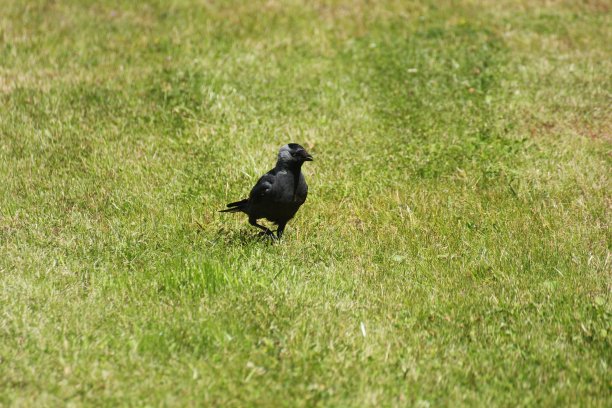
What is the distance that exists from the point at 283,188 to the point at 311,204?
5.05 feet

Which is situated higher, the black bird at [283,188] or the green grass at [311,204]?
the black bird at [283,188]

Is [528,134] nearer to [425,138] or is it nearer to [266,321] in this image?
[425,138]

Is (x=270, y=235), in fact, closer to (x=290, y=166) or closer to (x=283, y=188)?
(x=283, y=188)

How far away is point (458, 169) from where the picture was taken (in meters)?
10.4

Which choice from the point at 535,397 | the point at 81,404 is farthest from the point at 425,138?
the point at 81,404

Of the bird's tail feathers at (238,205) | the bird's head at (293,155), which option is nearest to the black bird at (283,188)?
the bird's head at (293,155)

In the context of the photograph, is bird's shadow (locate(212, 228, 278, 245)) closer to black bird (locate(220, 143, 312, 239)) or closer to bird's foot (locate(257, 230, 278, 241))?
bird's foot (locate(257, 230, 278, 241))

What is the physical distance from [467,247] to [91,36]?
937 cm

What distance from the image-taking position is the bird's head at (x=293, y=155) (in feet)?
26.6

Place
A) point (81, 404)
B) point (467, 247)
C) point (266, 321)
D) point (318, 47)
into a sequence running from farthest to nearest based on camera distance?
point (318, 47) < point (467, 247) < point (266, 321) < point (81, 404)

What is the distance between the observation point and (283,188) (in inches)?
320

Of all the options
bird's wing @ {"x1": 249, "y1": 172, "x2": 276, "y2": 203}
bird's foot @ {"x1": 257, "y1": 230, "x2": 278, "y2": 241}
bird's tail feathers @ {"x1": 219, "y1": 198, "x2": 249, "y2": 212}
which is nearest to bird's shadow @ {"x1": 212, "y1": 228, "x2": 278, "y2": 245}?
bird's foot @ {"x1": 257, "y1": 230, "x2": 278, "y2": 241}

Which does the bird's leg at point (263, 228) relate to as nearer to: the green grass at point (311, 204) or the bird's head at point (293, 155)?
the green grass at point (311, 204)

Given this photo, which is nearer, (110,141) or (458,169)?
(458,169)
